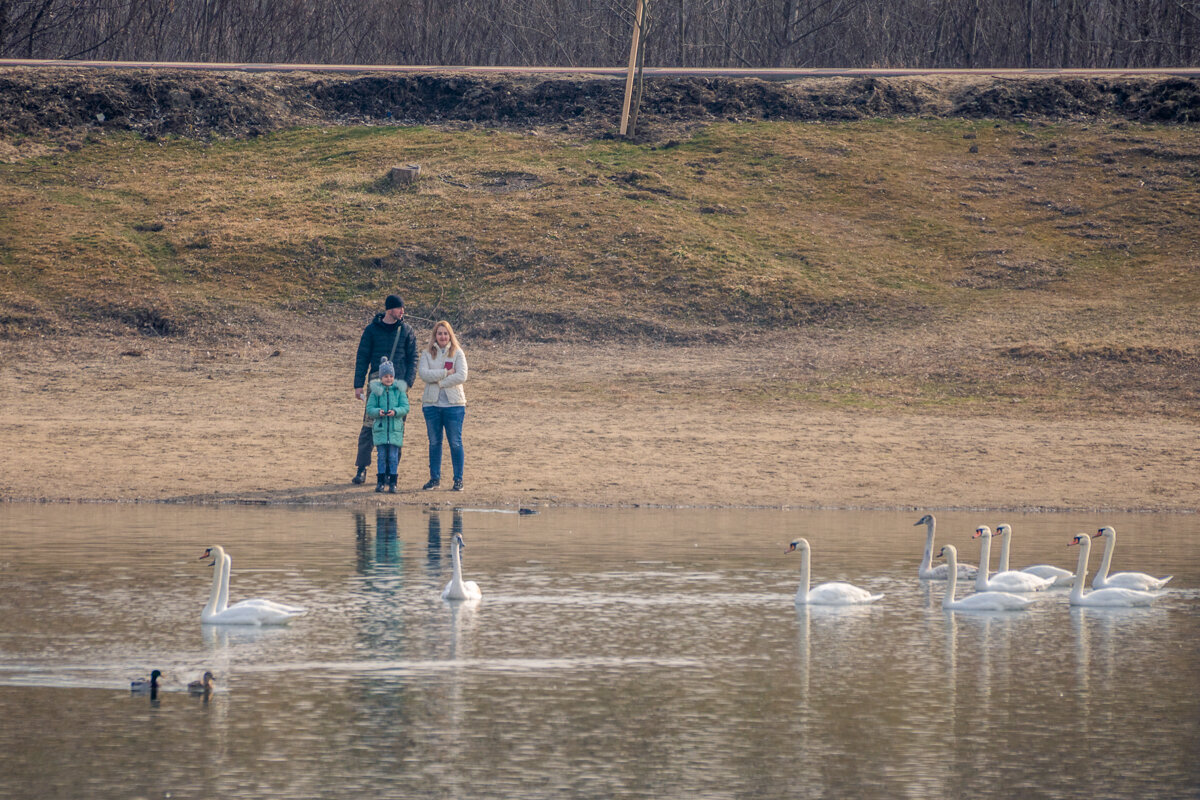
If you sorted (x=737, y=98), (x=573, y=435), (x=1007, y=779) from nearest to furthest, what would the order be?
(x=1007, y=779) → (x=573, y=435) → (x=737, y=98)

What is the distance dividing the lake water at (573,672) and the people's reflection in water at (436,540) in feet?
0.17

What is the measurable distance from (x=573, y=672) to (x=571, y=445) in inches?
361

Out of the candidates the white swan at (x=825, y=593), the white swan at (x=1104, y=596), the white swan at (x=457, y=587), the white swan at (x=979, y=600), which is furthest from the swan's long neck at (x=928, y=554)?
the white swan at (x=457, y=587)

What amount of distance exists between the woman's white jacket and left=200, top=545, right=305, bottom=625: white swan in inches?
222

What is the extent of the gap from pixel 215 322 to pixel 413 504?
10423 mm

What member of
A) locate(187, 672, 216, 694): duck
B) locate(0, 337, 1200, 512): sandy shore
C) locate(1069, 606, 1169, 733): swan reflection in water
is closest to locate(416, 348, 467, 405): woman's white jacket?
locate(0, 337, 1200, 512): sandy shore

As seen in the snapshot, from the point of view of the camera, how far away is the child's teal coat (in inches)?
641

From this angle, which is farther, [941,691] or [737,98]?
[737,98]

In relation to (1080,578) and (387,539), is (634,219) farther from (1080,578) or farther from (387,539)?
(1080,578)

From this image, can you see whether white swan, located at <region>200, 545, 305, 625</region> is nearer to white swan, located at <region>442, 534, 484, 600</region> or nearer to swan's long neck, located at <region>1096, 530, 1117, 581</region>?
white swan, located at <region>442, 534, 484, 600</region>

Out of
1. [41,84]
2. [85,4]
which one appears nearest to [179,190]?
[41,84]

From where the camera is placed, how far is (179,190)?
30.8 m

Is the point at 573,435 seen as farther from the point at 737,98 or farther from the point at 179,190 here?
the point at 737,98

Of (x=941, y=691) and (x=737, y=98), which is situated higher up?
(x=737, y=98)
